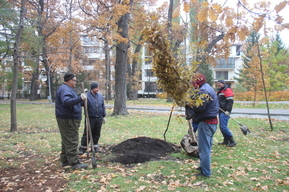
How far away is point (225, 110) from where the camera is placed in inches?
295

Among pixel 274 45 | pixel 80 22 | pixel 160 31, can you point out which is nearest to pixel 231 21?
pixel 160 31

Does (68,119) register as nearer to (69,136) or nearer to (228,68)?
(69,136)

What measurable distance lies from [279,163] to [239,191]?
82.3 inches

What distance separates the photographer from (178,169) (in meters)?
5.23

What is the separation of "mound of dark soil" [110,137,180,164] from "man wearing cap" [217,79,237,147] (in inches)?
63.0

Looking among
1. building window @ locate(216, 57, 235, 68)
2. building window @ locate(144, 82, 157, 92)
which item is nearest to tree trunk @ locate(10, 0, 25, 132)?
building window @ locate(144, 82, 157, 92)

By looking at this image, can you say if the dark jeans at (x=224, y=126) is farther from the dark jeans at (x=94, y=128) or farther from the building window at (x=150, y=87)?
the building window at (x=150, y=87)

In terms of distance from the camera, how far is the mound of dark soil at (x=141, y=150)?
5978 mm

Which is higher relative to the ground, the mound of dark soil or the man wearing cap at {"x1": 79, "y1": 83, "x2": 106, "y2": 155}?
the man wearing cap at {"x1": 79, "y1": 83, "x2": 106, "y2": 155}

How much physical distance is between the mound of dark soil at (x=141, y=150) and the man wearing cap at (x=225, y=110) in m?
1.60

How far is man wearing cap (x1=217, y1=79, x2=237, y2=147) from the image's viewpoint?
24.1ft

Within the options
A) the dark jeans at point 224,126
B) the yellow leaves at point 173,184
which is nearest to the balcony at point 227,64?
the dark jeans at point 224,126

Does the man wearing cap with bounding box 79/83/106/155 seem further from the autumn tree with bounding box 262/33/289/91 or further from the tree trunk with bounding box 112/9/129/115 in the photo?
the autumn tree with bounding box 262/33/289/91

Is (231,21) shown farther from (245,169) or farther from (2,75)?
(2,75)
